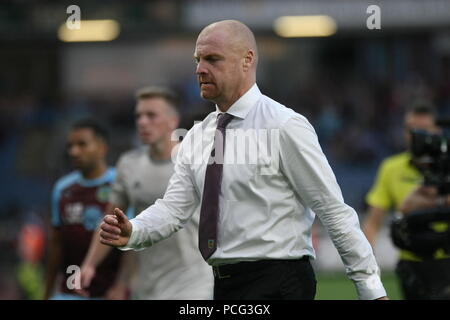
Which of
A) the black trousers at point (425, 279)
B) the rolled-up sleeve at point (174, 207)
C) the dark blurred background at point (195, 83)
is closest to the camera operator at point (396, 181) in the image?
the black trousers at point (425, 279)

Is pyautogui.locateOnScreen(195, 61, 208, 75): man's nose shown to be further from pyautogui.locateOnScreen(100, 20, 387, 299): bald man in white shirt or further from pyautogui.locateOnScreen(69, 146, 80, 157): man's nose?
pyautogui.locateOnScreen(69, 146, 80, 157): man's nose

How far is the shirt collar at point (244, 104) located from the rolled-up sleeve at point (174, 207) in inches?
13.9

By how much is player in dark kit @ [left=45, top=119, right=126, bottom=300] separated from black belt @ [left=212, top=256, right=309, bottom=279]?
8.93 ft

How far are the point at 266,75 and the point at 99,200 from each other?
18052mm

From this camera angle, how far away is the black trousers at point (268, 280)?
170 inches

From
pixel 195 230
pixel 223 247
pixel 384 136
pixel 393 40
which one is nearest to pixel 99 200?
pixel 195 230

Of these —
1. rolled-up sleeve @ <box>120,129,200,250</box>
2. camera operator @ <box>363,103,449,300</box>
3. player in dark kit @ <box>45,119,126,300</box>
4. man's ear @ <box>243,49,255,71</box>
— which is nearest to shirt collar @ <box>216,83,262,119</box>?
man's ear @ <box>243,49,255,71</box>


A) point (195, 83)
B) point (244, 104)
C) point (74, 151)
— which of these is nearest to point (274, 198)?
point (244, 104)

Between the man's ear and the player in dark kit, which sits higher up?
the man's ear

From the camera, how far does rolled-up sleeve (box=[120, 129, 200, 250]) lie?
4.53 metres

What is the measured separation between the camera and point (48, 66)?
25484mm
